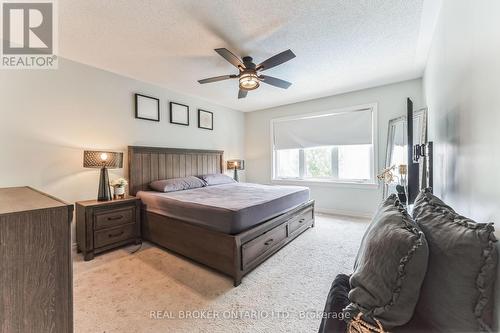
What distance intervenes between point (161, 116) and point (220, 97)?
131 cm

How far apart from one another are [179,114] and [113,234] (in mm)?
2448

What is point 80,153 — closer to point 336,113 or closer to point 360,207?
point 336,113

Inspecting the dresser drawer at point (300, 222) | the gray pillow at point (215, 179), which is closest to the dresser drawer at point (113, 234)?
the gray pillow at point (215, 179)

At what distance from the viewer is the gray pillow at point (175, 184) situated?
11.2ft

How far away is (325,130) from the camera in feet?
15.2

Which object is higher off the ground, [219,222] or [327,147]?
[327,147]

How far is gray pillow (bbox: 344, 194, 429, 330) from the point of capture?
0.75 meters

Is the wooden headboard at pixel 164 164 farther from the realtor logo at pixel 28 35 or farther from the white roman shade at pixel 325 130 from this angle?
the white roman shade at pixel 325 130

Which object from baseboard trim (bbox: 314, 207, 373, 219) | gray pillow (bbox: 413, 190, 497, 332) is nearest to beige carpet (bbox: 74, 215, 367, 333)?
gray pillow (bbox: 413, 190, 497, 332)

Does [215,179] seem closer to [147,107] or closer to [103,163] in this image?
[147,107]

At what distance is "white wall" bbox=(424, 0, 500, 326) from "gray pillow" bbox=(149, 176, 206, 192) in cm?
336

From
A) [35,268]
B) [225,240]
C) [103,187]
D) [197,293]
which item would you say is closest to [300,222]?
[225,240]

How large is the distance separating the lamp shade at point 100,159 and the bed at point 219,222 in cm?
49

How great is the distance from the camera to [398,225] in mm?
903
